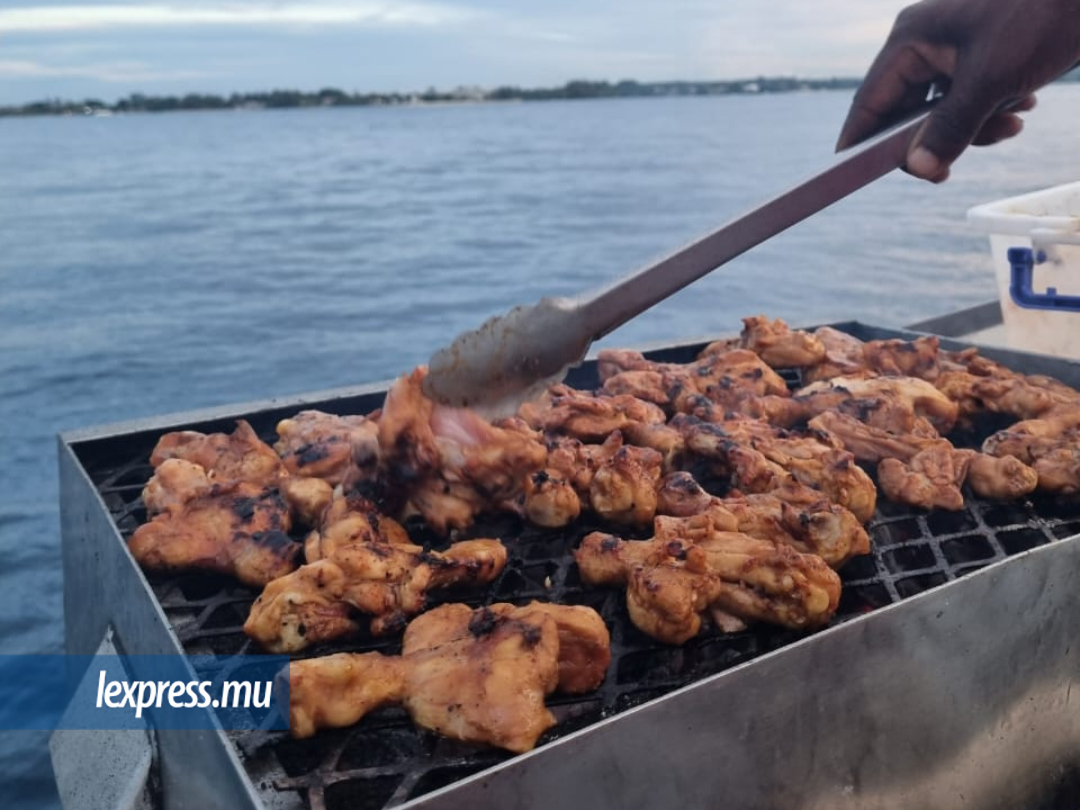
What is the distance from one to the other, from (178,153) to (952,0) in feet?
277

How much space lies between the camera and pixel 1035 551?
10.7 feet

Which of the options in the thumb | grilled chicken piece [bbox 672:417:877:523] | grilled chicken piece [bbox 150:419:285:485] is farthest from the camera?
grilled chicken piece [bbox 150:419:285:485]

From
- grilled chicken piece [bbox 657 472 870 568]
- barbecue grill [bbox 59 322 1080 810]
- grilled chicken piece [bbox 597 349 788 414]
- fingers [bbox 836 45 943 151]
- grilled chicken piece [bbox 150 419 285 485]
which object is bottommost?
barbecue grill [bbox 59 322 1080 810]

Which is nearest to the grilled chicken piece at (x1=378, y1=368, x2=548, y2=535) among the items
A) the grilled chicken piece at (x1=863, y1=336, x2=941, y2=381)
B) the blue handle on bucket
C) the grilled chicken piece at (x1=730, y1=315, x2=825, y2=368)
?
the grilled chicken piece at (x1=730, y1=315, x2=825, y2=368)

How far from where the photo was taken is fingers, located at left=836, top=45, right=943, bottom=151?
4172 mm

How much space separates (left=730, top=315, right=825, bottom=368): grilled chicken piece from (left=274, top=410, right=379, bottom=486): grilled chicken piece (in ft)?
7.98

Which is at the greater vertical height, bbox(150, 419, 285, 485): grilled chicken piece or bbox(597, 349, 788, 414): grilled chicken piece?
bbox(597, 349, 788, 414): grilled chicken piece

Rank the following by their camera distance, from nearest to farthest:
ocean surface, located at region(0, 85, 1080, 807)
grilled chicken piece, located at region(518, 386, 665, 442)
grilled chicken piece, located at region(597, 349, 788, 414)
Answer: grilled chicken piece, located at region(518, 386, 665, 442), grilled chicken piece, located at region(597, 349, 788, 414), ocean surface, located at region(0, 85, 1080, 807)

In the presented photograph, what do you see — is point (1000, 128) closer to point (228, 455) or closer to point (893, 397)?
point (893, 397)

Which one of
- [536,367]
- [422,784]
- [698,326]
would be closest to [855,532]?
[536,367]

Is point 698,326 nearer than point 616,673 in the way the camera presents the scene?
No

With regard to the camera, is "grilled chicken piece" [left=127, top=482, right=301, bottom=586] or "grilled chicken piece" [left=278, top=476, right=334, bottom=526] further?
"grilled chicken piece" [left=278, top=476, right=334, bottom=526]

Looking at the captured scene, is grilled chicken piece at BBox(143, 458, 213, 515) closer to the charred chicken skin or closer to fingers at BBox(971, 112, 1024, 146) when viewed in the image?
the charred chicken skin

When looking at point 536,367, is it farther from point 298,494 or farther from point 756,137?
point 756,137
